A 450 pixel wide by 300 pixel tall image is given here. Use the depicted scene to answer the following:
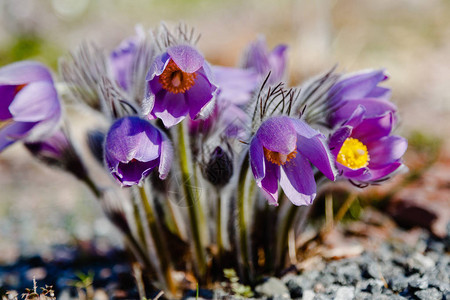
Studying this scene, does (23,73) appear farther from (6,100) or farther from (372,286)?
(372,286)

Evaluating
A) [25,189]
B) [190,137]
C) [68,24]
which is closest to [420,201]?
[190,137]

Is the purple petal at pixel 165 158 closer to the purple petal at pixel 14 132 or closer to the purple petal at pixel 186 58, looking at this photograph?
the purple petal at pixel 186 58

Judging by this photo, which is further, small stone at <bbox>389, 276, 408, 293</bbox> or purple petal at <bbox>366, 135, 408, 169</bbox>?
small stone at <bbox>389, 276, 408, 293</bbox>

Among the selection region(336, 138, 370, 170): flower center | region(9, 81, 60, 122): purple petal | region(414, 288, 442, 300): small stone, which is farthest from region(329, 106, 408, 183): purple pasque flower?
region(9, 81, 60, 122): purple petal

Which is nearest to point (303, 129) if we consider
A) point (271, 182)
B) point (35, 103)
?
point (271, 182)

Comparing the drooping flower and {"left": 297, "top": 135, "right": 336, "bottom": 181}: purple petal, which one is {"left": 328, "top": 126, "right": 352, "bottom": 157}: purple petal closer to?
{"left": 297, "top": 135, "right": 336, "bottom": 181}: purple petal

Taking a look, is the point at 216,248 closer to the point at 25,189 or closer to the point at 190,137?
the point at 190,137
